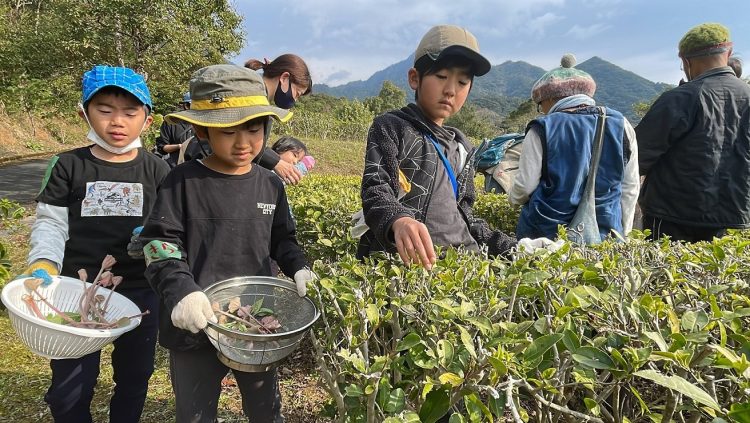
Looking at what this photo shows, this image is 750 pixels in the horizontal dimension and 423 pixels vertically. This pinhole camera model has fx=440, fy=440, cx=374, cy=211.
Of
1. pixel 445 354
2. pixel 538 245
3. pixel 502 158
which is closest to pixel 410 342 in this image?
pixel 445 354

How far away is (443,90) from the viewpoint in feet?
6.28

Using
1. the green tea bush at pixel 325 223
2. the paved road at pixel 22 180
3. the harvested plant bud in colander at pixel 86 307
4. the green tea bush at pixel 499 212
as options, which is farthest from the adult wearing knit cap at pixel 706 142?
the paved road at pixel 22 180

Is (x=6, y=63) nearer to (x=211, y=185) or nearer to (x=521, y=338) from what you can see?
(x=211, y=185)

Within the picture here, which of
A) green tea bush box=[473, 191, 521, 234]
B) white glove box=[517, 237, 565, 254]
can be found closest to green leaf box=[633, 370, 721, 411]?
white glove box=[517, 237, 565, 254]

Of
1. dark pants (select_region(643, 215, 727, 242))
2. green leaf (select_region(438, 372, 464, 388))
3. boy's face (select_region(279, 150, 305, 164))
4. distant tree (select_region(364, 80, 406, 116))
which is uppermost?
distant tree (select_region(364, 80, 406, 116))

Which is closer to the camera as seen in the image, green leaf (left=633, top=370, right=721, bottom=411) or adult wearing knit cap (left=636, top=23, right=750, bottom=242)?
green leaf (left=633, top=370, right=721, bottom=411)

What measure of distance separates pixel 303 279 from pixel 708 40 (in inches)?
127

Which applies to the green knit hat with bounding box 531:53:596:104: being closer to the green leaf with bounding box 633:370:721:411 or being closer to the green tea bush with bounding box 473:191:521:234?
the green tea bush with bounding box 473:191:521:234

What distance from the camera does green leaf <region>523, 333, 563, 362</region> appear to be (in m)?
0.93

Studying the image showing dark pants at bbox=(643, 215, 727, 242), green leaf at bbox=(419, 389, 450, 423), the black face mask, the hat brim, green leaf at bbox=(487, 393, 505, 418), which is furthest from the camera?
the black face mask

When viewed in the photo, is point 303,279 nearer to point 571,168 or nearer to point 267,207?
point 267,207

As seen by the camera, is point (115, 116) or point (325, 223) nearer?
point (115, 116)

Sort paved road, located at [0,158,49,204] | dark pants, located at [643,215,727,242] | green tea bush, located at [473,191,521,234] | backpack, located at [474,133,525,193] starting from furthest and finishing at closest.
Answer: paved road, located at [0,158,49,204] → backpack, located at [474,133,525,193] → green tea bush, located at [473,191,521,234] → dark pants, located at [643,215,727,242]

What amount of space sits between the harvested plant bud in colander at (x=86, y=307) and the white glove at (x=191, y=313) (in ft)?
1.40
